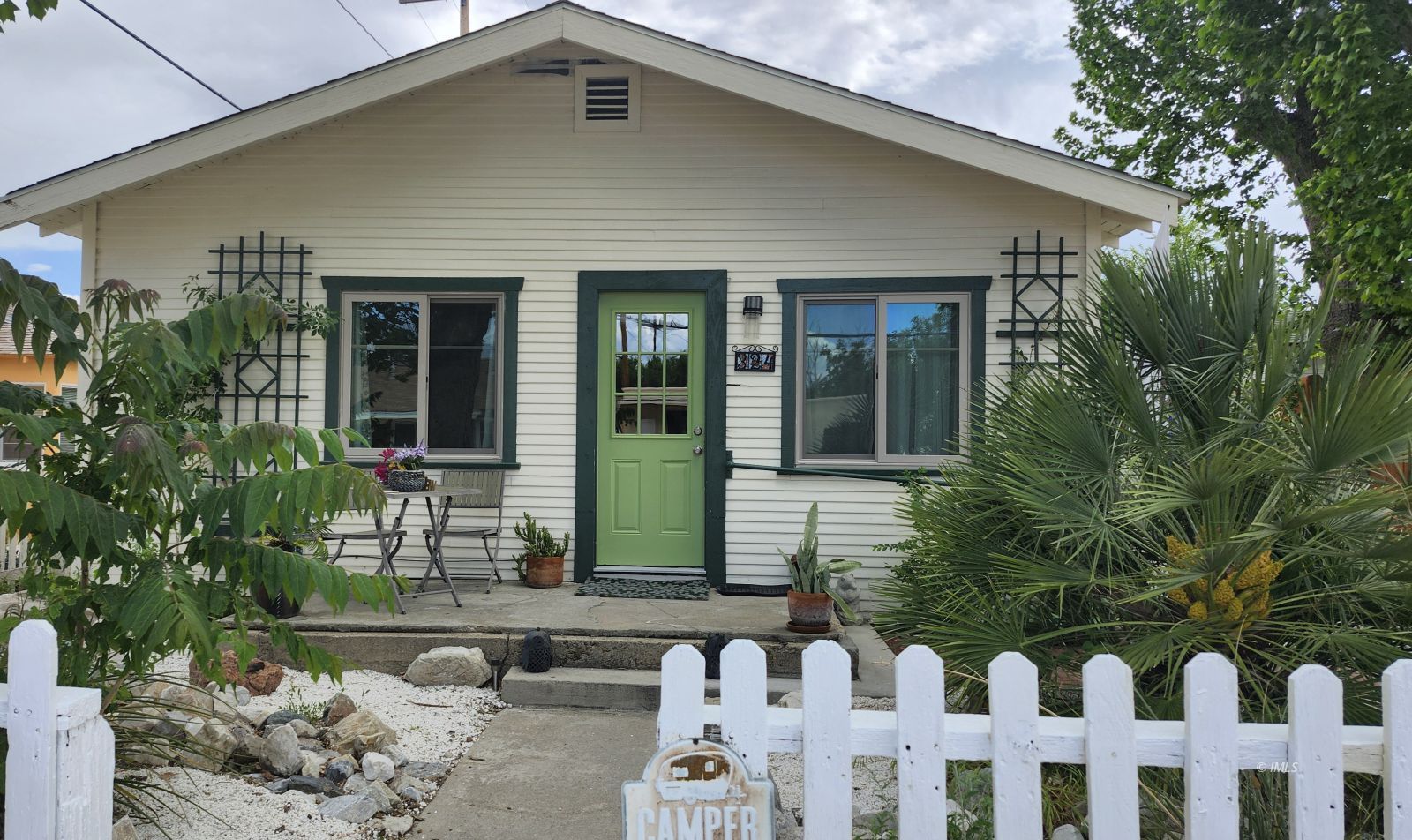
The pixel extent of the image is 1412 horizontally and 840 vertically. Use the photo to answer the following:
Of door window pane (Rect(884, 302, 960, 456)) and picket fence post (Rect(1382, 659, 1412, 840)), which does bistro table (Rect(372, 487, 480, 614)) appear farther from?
picket fence post (Rect(1382, 659, 1412, 840))

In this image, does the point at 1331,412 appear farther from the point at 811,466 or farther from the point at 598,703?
the point at 811,466

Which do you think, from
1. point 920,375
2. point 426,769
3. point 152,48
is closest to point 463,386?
point 920,375

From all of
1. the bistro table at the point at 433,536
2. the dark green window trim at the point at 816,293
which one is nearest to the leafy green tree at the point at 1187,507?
the dark green window trim at the point at 816,293

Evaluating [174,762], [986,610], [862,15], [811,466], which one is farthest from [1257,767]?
[862,15]

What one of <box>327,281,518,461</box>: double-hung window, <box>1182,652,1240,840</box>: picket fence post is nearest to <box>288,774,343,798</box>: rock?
<box>1182,652,1240,840</box>: picket fence post

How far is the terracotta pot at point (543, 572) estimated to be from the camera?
20.5 feet

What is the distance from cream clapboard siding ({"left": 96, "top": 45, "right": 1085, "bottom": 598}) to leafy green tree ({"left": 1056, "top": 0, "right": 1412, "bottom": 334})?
397 cm

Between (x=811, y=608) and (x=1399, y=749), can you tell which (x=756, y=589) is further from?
(x=1399, y=749)

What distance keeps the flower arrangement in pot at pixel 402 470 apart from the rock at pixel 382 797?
2566mm

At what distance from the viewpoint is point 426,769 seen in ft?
11.5

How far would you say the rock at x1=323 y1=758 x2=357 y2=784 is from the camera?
3184mm

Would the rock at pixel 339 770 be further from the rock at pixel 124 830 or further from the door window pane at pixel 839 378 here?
the door window pane at pixel 839 378

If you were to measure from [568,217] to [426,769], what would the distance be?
13.6ft

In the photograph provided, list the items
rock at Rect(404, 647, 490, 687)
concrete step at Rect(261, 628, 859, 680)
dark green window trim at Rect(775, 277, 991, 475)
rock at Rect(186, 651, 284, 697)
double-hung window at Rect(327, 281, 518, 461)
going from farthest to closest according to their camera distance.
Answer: double-hung window at Rect(327, 281, 518, 461), dark green window trim at Rect(775, 277, 991, 475), concrete step at Rect(261, 628, 859, 680), rock at Rect(404, 647, 490, 687), rock at Rect(186, 651, 284, 697)
